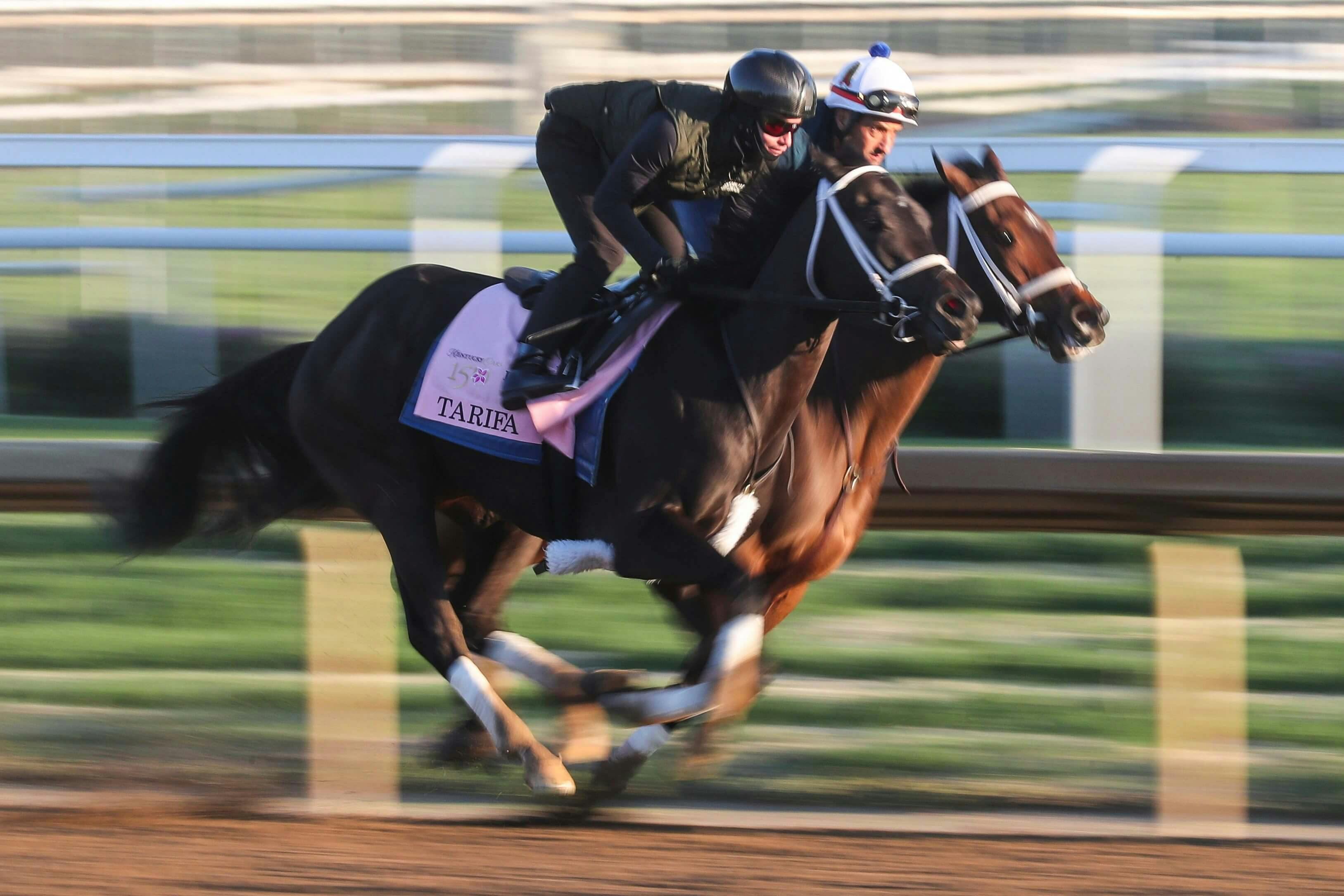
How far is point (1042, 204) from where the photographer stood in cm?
507

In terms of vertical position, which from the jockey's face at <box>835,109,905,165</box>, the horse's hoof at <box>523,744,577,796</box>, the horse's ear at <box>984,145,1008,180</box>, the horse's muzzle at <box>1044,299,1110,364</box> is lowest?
the horse's hoof at <box>523,744,577,796</box>

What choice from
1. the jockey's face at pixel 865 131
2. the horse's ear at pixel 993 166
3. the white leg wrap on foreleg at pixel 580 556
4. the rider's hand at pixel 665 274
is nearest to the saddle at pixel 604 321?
the rider's hand at pixel 665 274

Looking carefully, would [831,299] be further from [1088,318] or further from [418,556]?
[418,556]

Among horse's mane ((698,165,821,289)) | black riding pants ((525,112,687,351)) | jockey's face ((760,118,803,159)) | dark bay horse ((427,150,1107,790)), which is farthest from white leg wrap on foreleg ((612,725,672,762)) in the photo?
jockey's face ((760,118,803,159))

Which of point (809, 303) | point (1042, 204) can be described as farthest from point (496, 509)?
point (1042, 204)

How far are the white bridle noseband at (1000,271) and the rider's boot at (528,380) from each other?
3.18 feet

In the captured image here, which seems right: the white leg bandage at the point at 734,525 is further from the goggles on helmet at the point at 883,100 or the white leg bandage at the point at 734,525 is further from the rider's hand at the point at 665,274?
the goggles on helmet at the point at 883,100

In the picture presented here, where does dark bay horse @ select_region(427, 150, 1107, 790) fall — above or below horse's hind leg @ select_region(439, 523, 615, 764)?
above

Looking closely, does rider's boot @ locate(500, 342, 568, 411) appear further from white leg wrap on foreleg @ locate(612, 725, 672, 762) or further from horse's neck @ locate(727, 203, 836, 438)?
white leg wrap on foreleg @ locate(612, 725, 672, 762)

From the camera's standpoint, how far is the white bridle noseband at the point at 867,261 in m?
3.66

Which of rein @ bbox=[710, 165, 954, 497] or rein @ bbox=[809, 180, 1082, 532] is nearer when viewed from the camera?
rein @ bbox=[710, 165, 954, 497]

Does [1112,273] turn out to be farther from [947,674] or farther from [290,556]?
[290,556]

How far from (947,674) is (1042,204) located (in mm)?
1437

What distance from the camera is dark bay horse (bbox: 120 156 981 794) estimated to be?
12.2 ft
